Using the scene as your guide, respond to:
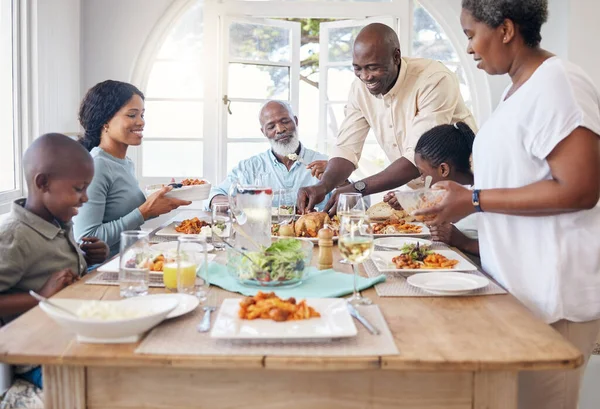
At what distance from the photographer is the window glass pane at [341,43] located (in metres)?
5.14

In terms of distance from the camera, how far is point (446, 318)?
4.66 feet

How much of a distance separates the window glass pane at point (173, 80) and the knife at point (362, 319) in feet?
13.1

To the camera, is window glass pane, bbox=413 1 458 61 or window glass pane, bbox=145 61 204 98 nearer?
window glass pane, bbox=145 61 204 98

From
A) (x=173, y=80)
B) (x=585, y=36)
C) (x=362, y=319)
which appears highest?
(x=585, y=36)

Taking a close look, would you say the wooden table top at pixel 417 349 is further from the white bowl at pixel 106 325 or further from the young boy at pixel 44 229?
the young boy at pixel 44 229

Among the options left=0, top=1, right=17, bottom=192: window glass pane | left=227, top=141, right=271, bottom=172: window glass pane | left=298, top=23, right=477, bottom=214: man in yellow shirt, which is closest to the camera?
→ left=298, top=23, right=477, bottom=214: man in yellow shirt

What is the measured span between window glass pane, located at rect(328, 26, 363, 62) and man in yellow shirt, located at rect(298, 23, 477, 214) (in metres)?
1.82

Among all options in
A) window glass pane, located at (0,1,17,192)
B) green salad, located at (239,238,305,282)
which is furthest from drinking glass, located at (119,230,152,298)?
window glass pane, located at (0,1,17,192)

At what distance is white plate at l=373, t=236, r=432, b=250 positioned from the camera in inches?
89.2

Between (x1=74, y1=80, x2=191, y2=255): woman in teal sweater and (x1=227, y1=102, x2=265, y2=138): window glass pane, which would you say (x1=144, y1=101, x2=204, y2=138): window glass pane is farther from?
(x1=74, y1=80, x2=191, y2=255): woman in teal sweater

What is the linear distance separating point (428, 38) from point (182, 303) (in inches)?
174

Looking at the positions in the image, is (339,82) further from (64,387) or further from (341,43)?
(64,387)

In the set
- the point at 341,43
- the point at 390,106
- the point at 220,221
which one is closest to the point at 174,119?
the point at 341,43

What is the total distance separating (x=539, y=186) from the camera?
5.07 ft
